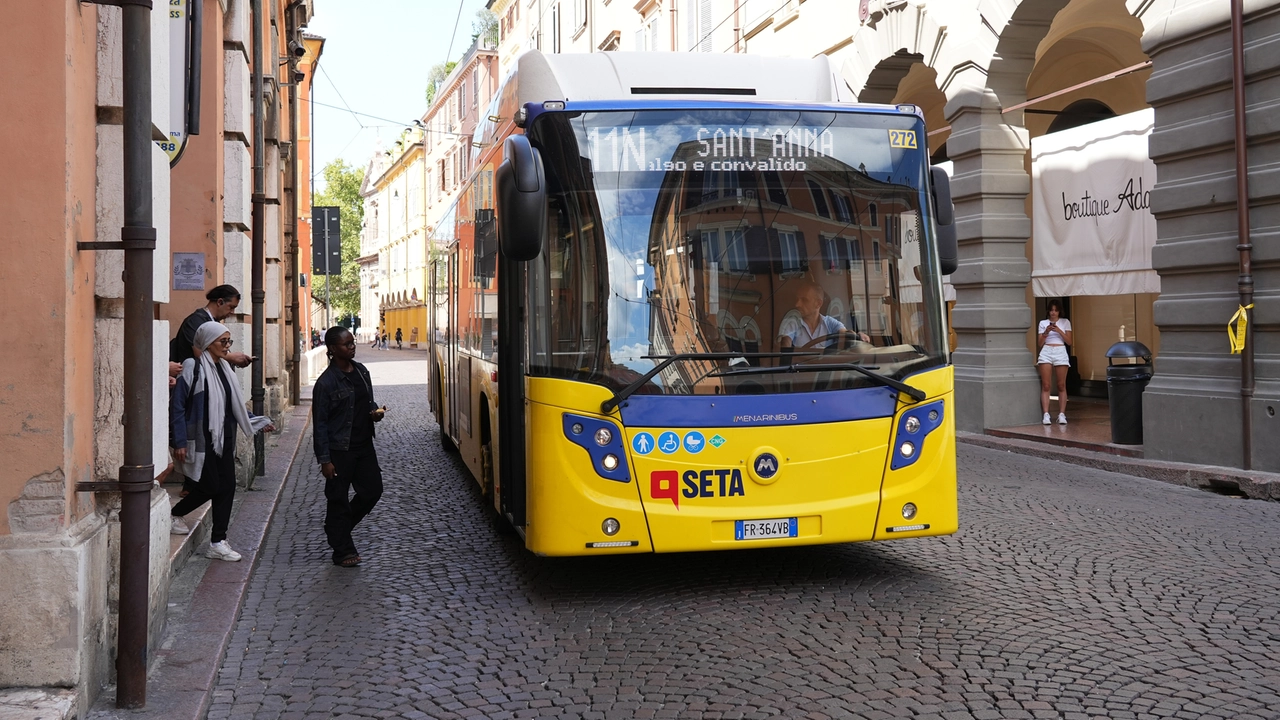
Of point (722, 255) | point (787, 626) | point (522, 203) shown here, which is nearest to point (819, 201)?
point (722, 255)

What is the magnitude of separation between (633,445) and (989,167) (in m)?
10.7

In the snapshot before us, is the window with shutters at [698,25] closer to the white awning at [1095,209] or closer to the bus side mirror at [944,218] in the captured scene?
the white awning at [1095,209]

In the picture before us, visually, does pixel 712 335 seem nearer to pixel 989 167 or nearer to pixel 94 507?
pixel 94 507

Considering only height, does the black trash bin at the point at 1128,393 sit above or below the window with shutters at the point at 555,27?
below

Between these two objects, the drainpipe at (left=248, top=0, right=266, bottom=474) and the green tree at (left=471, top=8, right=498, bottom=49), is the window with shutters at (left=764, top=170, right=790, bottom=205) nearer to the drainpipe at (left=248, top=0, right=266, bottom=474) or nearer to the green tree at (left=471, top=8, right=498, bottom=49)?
the drainpipe at (left=248, top=0, right=266, bottom=474)

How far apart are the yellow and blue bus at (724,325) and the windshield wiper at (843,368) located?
0.4 inches

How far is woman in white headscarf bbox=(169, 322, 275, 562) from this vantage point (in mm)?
7305

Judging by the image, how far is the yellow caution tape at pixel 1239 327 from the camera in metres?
11.0

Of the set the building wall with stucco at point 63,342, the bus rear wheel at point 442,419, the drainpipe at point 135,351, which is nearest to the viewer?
the building wall with stucco at point 63,342

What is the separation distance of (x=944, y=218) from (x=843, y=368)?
1.17 metres

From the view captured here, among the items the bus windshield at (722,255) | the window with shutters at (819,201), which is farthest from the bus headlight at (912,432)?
the window with shutters at (819,201)

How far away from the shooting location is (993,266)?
15.8 m

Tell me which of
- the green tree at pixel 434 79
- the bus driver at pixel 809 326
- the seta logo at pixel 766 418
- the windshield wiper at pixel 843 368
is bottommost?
the seta logo at pixel 766 418

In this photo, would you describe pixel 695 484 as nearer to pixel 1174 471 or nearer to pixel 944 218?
pixel 944 218
